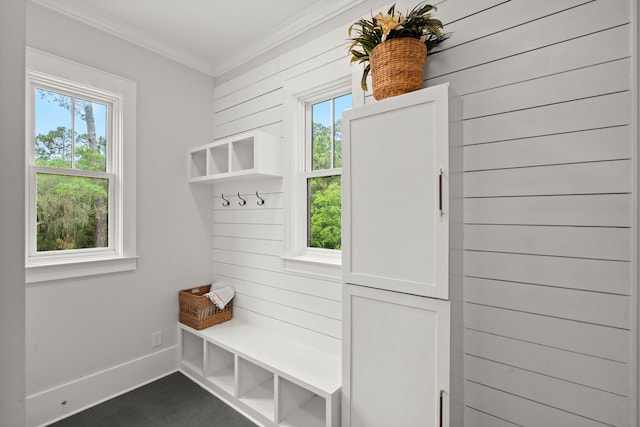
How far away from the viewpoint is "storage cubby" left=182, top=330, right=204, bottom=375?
2.67 metres

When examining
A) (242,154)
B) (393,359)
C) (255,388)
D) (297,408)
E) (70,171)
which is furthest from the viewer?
(242,154)

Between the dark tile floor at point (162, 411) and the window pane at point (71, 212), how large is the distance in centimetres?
112

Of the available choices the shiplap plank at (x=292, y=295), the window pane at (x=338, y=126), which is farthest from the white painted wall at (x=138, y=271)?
the window pane at (x=338, y=126)

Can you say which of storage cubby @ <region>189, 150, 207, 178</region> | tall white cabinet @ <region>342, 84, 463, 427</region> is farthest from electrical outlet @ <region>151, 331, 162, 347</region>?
tall white cabinet @ <region>342, 84, 463, 427</region>

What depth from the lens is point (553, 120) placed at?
4.39 feet

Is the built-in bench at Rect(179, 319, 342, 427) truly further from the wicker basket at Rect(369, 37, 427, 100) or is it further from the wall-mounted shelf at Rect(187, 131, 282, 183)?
the wicker basket at Rect(369, 37, 427, 100)

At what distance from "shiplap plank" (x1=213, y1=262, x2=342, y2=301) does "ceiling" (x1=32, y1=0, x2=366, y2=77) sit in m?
1.78

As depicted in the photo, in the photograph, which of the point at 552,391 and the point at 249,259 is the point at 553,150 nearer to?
the point at 552,391

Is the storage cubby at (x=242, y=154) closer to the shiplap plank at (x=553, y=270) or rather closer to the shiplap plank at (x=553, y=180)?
the shiplap plank at (x=553, y=180)

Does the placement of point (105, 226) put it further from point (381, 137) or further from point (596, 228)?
point (596, 228)

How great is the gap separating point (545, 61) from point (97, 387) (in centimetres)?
326

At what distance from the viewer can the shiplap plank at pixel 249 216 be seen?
2.46 m

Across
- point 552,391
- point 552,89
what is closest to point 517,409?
point 552,391

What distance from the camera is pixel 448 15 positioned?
163cm
